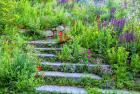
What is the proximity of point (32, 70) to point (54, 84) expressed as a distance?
1.82ft

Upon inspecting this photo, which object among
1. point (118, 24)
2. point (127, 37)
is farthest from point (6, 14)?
point (127, 37)

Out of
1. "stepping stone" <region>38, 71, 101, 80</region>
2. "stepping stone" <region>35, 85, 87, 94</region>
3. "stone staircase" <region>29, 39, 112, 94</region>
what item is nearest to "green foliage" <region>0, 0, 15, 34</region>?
"stone staircase" <region>29, 39, 112, 94</region>

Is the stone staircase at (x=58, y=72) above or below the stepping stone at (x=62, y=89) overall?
above

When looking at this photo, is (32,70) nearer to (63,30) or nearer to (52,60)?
(52,60)

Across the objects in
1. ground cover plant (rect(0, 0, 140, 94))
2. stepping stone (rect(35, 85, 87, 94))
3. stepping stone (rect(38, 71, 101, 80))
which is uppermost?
ground cover plant (rect(0, 0, 140, 94))

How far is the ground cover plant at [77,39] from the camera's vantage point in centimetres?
743

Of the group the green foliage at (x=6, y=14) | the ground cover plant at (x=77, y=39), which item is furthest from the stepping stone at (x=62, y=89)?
the green foliage at (x=6, y=14)

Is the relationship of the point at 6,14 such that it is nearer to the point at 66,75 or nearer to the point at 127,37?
the point at 66,75

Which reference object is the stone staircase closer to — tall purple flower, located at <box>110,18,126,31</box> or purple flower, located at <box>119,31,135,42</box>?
purple flower, located at <box>119,31,135,42</box>

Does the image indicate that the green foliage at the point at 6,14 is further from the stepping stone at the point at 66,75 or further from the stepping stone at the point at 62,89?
the stepping stone at the point at 62,89

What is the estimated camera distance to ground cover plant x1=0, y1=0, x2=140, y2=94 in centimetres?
743

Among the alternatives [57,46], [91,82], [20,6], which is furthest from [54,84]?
[20,6]

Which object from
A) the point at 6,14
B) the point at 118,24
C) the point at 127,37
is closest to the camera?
the point at 127,37

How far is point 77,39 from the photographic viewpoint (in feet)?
28.8
